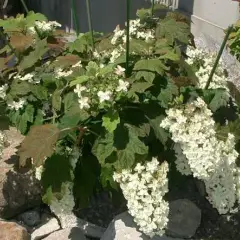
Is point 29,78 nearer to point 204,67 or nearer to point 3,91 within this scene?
point 3,91

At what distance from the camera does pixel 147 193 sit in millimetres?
2332

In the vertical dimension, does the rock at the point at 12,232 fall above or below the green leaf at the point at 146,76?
below

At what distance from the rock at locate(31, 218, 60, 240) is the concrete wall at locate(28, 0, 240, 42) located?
1.86 metres

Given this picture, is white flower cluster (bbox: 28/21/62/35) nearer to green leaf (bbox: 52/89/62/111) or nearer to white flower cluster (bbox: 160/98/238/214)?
green leaf (bbox: 52/89/62/111)

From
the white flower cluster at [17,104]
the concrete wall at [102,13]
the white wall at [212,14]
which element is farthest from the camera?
the concrete wall at [102,13]

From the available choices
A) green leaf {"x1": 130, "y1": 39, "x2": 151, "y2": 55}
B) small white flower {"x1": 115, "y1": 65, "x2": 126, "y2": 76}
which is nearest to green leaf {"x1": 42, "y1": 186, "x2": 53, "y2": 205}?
small white flower {"x1": 115, "y1": 65, "x2": 126, "y2": 76}

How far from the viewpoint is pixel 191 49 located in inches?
117

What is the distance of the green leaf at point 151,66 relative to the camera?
241 centimetres

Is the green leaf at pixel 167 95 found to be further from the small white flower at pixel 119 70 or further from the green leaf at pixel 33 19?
the green leaf at pixel 33 19

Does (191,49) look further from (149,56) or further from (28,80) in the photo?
(28,80)

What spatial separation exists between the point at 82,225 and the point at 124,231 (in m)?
0.39

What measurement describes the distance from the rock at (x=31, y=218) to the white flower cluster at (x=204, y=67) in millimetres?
1286

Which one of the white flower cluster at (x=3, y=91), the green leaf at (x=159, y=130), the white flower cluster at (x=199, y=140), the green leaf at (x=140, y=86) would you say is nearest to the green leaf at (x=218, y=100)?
the white flower cluster at (x=199, y=140)

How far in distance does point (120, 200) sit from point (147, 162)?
59 cm
